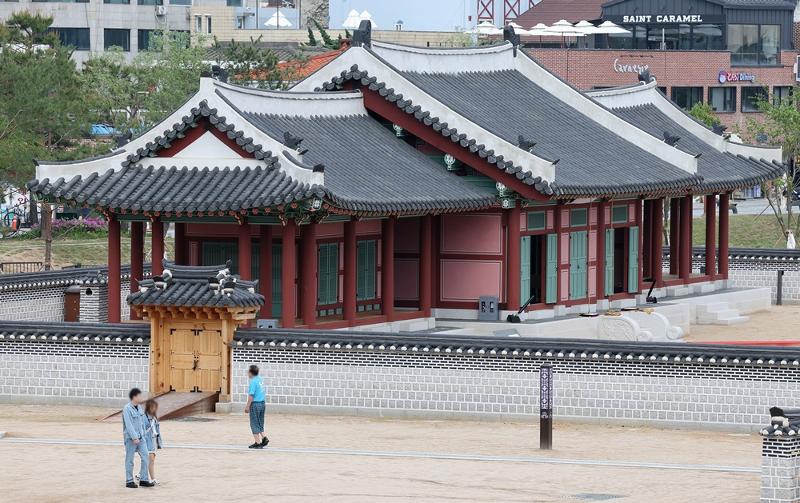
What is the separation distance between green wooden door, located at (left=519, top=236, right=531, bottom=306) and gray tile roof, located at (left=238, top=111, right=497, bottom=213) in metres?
1.76

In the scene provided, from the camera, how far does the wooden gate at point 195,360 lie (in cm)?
4022

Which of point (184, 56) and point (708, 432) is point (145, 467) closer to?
point (708, 432)

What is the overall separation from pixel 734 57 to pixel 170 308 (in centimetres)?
8155

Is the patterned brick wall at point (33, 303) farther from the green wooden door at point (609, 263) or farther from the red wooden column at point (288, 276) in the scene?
the green wooden door at point (609, 263)

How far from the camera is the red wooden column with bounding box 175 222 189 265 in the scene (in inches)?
1813

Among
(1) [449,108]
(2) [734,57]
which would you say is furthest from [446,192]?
(2) [734,57]

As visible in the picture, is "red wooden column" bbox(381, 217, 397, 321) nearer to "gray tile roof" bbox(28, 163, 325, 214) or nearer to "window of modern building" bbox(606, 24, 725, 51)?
"gray tile roof" bbox(28, 163, 325, 214)

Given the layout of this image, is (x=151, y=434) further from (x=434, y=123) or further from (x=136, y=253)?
(x=434, y=123)

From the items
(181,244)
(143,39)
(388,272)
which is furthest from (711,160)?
(143,39)

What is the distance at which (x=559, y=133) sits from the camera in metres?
54.1

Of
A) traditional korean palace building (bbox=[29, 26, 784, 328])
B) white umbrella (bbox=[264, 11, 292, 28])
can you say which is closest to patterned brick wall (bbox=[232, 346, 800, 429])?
traditional korean palace building (bbox=[29, 26, 784, 328])

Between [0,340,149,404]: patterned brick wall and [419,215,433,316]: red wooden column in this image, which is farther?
[419,215,433,316]: red wooden column

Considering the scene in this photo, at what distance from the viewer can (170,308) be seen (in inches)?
1576

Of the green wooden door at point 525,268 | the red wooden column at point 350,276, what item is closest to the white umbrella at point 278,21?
the green wooden door at point 525,268
